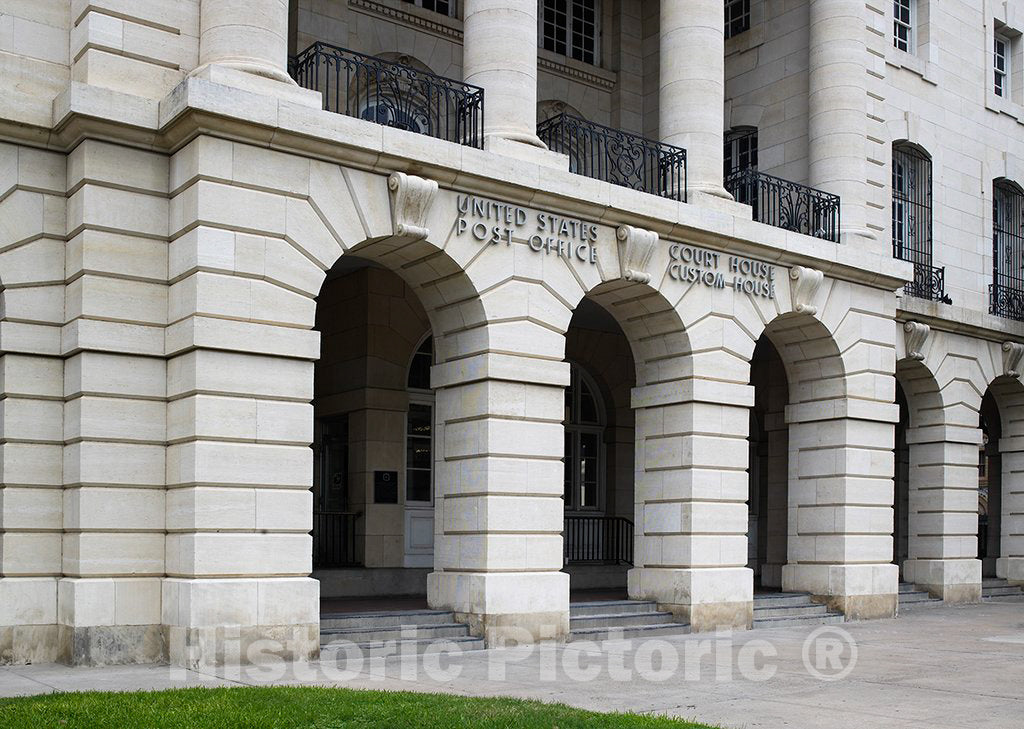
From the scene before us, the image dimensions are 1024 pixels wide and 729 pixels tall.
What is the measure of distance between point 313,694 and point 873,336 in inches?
602

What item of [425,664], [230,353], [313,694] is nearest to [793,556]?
[425,664]

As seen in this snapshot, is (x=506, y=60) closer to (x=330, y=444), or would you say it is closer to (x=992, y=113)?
(x=330, y=444)

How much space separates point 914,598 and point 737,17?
12549 mm

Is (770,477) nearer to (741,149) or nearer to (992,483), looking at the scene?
(741,149)

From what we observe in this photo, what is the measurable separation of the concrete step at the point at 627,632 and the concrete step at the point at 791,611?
2.37m

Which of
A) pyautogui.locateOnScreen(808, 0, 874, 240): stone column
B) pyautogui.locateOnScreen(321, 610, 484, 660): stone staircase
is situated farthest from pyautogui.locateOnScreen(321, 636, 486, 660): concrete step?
pyautogui.locateOnScreen(808, 0, 874, 240): stone column

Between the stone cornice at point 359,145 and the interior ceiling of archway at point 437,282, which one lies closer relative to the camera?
the stone cornice at point 359,145

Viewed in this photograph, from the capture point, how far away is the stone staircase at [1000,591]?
27.9m

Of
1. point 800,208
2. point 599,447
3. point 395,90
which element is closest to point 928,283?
point 800,208

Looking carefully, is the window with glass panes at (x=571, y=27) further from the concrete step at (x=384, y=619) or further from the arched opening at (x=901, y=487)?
the concrete step at (x=384, y=619)

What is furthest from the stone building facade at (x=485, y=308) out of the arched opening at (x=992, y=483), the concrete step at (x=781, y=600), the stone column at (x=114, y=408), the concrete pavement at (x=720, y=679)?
the arched opening at (x=992, y=483)

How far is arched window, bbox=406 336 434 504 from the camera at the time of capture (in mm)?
22875

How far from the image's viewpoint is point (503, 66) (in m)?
17.8

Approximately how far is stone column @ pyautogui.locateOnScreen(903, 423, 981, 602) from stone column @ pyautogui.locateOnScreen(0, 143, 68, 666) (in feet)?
60.1
